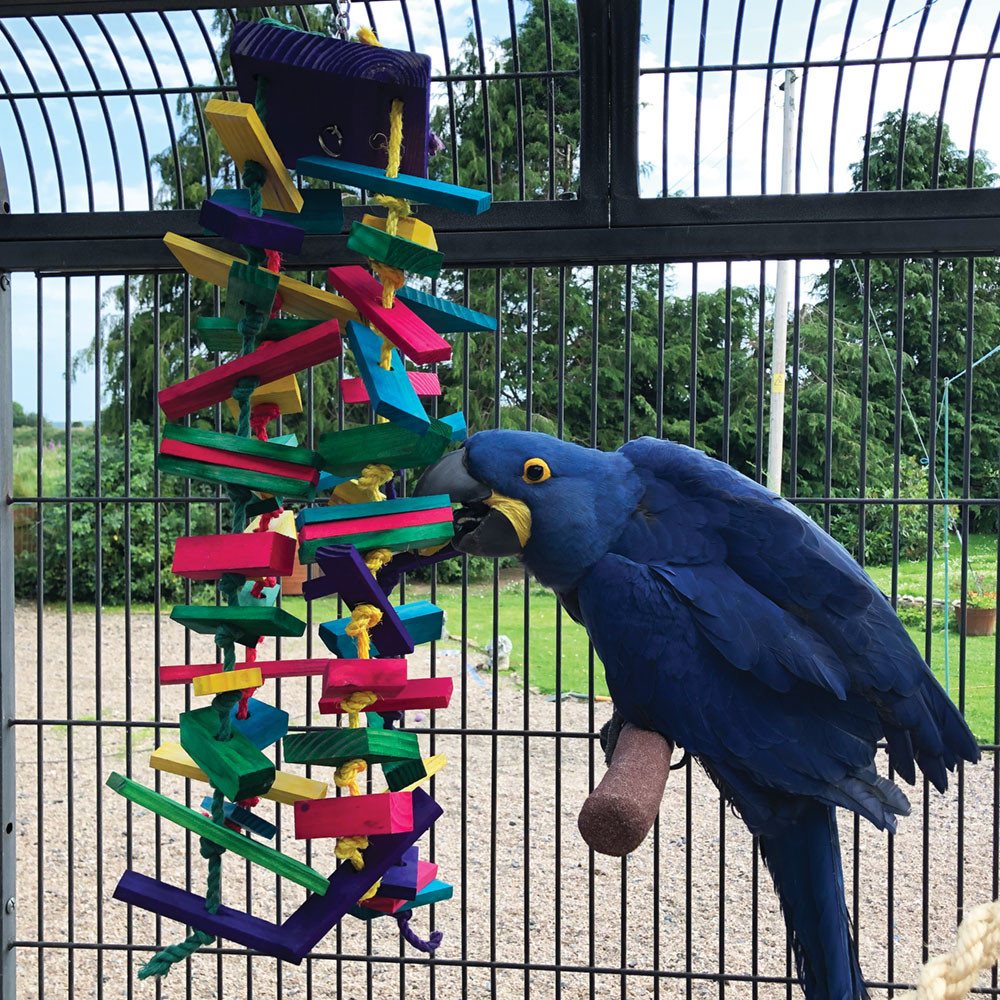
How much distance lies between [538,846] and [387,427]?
13.9ft

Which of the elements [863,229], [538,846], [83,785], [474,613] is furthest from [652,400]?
[863,229]

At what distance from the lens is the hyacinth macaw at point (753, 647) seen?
1.42 m

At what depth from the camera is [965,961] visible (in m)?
0.73

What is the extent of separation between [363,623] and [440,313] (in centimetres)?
44

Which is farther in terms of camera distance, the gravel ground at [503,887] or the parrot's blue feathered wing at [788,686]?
the gravel ground at [503,887]

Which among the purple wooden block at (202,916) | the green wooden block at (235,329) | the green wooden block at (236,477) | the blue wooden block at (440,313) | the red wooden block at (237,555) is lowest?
the purple wooden block at (202,916)

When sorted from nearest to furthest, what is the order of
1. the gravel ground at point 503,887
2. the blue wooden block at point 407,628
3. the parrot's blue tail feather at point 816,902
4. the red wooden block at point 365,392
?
the blue wooden block at point 407,628, the red wooden block at point 365,392, the parrot's blue tail feather at point 816,902, the gravel ground at point 503,887

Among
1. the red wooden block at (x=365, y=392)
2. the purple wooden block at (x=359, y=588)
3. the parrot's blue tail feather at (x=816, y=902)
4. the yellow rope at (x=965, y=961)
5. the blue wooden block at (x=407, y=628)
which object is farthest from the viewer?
the parrot's blue tail feather at (x=816, y=902)

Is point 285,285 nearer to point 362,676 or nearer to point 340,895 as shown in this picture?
point 362,676

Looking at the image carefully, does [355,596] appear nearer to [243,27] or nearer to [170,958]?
[170,958]

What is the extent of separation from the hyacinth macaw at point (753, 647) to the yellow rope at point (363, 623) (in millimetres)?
429

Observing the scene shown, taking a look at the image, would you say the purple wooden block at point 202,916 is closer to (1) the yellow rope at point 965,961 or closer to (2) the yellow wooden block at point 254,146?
(1) the yellow rope at point 965,961

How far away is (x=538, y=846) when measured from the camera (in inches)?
193

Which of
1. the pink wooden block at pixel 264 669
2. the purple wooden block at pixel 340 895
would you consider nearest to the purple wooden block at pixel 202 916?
the purple wooden block at pixel 340 895
